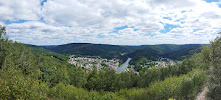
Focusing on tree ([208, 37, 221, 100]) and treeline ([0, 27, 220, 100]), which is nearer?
treeline ([0, 27, 220, 100])

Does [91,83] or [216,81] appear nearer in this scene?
[216,81]

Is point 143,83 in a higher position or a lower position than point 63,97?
lower

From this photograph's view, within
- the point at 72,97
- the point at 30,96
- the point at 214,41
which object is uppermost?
the point at 214,41

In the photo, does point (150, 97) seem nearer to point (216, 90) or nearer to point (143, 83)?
point (216, 90)

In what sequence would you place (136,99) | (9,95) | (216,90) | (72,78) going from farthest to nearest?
(72,78) → (136,99) → (216,90) → (9,95)

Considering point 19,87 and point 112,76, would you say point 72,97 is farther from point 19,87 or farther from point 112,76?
point 112,76

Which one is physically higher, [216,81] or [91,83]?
[216,81]

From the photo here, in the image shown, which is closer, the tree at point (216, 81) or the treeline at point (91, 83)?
the treeline at point (91, 83)

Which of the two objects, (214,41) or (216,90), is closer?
(216,90)

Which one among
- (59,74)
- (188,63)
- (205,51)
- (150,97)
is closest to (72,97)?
(150,97)

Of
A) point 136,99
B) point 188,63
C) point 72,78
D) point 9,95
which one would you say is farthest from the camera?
point 188,63
